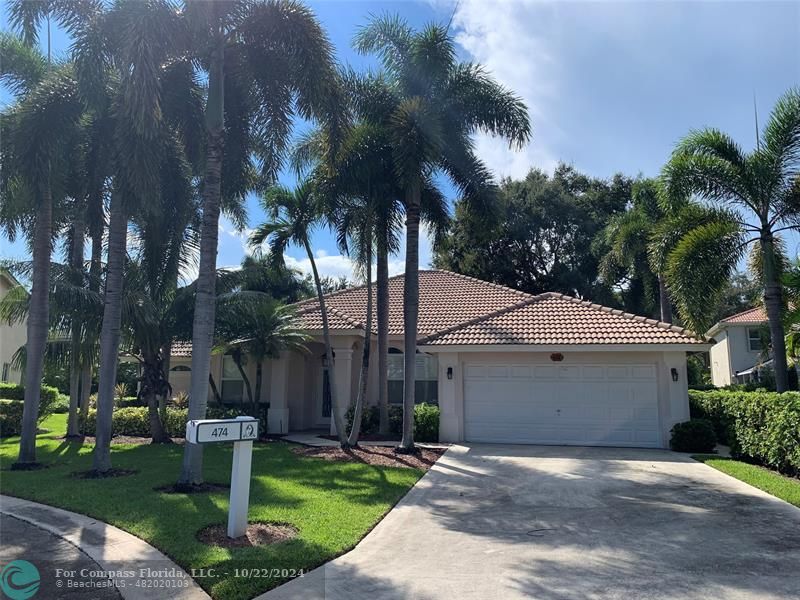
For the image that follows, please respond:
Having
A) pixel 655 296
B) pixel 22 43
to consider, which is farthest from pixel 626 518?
pixel 655 296

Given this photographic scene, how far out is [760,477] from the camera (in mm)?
10352

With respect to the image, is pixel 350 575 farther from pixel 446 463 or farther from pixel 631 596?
pixel 446 463

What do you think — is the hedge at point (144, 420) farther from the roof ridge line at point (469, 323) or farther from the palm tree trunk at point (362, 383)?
the roof ridge line at point (469, 323)

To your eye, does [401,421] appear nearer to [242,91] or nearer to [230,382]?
[230,382]

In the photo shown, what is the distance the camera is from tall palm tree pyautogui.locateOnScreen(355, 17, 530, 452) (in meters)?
13.3

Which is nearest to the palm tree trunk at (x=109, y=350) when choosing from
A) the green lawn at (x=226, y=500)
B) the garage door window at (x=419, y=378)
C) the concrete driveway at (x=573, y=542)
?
the green lawn at (x=226, y=500)

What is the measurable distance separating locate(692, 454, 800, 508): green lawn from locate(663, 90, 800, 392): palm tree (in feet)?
8.93

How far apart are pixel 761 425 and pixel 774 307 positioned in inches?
140

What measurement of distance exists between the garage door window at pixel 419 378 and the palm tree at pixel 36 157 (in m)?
10.4

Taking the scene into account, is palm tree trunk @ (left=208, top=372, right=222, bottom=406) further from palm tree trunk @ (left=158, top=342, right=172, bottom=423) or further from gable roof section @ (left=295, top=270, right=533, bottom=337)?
gable roof section @ (left=295, top=270, right=533, bottom=337)

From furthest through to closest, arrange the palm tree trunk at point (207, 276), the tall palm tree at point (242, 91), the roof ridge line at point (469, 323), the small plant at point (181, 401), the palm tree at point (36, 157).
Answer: the small plant at point (181, 401) → the roof ridge line at point (469, 323) → the palm tree at point (36, 157) → the tall palm tree at point (242, 91) → the palm tree trunk at point (207, 276)

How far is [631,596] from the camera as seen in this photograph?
5.07 m

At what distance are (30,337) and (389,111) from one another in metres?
9.21

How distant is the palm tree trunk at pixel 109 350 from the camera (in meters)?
10.5
